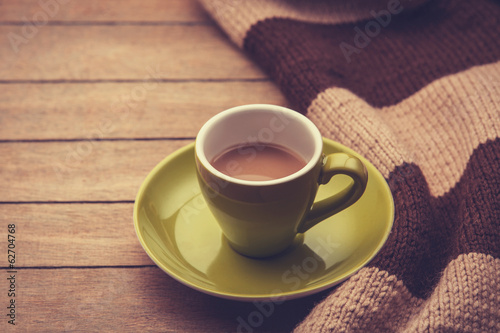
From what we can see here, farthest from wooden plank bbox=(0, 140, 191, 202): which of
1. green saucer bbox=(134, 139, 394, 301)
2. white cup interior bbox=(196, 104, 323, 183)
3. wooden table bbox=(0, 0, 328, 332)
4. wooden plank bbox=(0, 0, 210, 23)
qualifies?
wooden plank bbox=(0, 0, 210, 23)

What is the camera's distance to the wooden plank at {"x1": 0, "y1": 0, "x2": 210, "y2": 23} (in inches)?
43.6

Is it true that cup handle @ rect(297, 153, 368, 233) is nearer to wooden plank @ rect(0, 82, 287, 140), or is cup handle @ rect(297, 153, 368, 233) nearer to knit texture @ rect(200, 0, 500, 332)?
knit texture @ rect(200, 0, 500, 332)

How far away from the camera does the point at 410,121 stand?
84cm

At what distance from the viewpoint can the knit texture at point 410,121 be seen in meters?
0.61

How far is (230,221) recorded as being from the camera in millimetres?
599

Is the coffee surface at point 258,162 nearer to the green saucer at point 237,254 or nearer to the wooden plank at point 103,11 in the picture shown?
the green saucer at point 237,254

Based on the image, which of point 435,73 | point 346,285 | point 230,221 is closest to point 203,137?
point 230,221

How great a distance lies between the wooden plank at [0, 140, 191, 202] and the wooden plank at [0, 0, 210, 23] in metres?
0.38

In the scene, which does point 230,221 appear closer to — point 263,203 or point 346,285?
point 263,203

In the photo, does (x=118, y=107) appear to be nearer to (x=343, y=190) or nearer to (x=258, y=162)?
(x=258, y=162)

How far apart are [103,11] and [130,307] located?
742mm

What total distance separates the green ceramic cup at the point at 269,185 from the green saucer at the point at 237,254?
0.02m

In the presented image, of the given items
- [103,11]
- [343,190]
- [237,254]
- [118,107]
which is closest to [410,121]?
[343,190]

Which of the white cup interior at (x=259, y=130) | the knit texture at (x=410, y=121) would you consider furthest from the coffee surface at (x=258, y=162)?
the knit texture at (x=410, y=121)
